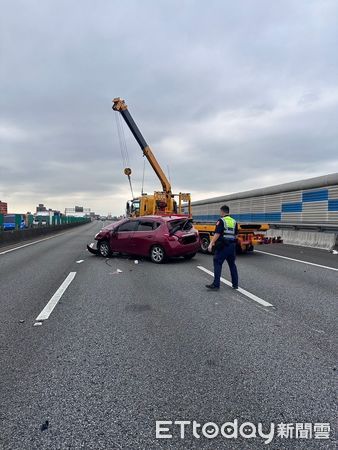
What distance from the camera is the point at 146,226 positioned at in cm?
1201

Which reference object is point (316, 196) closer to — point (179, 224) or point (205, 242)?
point (205, 242)

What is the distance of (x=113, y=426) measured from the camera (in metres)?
2.62

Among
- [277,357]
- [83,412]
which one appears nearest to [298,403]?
[277,357]

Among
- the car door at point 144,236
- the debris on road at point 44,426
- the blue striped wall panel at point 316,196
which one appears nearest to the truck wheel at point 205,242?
the car door at point 144,236

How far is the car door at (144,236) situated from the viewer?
11688 millimetres

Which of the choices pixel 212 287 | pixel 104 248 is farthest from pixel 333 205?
pixel 212 287

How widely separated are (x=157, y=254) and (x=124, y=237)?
1.65m

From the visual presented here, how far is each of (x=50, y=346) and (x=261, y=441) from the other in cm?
275

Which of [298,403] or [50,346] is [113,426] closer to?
[298,403]

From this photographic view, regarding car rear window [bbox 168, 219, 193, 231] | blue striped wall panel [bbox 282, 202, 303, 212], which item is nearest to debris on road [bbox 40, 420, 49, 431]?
car rear window [bbox 168, 219, 193, 231]

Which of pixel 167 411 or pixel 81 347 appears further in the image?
pixel 81 347

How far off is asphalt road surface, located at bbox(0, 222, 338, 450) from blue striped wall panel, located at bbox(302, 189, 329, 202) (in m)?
11.6

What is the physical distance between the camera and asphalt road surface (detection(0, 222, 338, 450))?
2584mm

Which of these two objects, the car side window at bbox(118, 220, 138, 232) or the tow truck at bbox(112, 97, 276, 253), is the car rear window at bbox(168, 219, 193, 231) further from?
the tow truck at bbox(112, 97, 276, 253)
